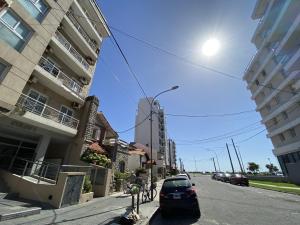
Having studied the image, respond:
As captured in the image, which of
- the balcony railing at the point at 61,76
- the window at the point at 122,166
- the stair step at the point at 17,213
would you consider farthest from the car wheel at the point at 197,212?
the window at the point at 122,166

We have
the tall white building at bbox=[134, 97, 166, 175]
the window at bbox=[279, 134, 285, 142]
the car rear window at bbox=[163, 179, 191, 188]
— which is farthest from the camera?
the tall white building at bbox=[134, 97, 166, 175]

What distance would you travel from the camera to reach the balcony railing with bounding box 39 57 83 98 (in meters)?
12.8

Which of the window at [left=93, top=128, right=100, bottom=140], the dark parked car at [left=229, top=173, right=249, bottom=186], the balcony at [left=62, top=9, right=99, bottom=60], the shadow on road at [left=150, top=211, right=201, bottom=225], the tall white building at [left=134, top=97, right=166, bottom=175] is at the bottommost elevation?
the shadow on road at [left=150, top=211, right=201, bottom=225]

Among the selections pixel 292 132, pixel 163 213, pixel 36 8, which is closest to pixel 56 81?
pixel 36 8

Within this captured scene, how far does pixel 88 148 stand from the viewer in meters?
14.6

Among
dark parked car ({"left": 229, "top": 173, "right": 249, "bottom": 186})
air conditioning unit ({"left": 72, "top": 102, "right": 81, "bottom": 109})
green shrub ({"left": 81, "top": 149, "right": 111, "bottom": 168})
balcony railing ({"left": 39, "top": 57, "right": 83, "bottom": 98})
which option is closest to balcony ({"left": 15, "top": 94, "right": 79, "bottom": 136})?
air conditioning unit ({"left": 72, "top": 102, "right": 81, "bottom": 109})

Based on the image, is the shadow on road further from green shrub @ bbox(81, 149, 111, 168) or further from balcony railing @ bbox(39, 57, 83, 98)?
balcony railing @ bbox(39, 57, 83, 98)

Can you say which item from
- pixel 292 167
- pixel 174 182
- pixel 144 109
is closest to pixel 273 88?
pixel 292 167

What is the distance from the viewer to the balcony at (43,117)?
10.3 m

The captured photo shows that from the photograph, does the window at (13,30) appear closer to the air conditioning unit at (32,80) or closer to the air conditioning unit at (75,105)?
the air conditioning unit at (32,80)

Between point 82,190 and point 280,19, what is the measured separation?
31888mm

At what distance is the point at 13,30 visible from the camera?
10125mm

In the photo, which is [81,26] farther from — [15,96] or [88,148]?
[88,148]

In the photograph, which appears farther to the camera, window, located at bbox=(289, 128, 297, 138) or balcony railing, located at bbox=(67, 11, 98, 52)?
window, located at bbox=(289, 128, 297, 138)
